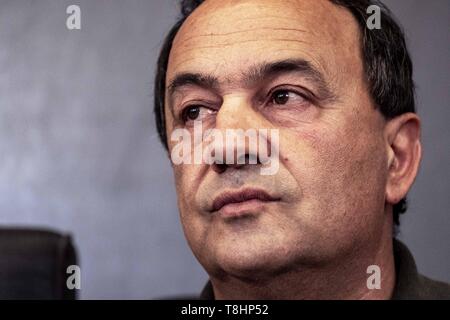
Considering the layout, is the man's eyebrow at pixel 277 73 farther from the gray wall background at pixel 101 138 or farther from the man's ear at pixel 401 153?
the gray wall background at pixel 101 138

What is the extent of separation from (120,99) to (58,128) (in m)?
0.19

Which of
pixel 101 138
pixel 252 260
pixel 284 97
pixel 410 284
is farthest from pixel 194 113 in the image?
pixel 101 138

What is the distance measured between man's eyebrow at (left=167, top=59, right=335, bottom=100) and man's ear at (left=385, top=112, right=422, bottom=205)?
0.50 feet

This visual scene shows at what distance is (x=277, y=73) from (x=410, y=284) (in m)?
0.42

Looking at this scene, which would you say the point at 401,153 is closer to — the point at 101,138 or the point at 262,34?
the point at 262,34

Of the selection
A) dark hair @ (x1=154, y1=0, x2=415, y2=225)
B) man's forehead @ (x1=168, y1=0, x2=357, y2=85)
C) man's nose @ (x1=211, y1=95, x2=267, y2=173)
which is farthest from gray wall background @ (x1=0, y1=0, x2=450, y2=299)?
man's nose @ (x1=211, y1=95, x2=267, y2=173)

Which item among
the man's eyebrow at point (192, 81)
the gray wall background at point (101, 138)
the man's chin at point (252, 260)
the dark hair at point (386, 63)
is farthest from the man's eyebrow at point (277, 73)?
the gray wall background at point (101, 138)

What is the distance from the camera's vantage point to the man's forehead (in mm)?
1437

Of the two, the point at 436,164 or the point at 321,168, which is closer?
the point at 321,168

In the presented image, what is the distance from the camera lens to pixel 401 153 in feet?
5.06

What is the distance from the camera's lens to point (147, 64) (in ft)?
7.68

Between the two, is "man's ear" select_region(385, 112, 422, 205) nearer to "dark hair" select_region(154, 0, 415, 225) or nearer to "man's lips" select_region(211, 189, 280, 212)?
"dark hair" select_region(154, 0, 415, 225)
